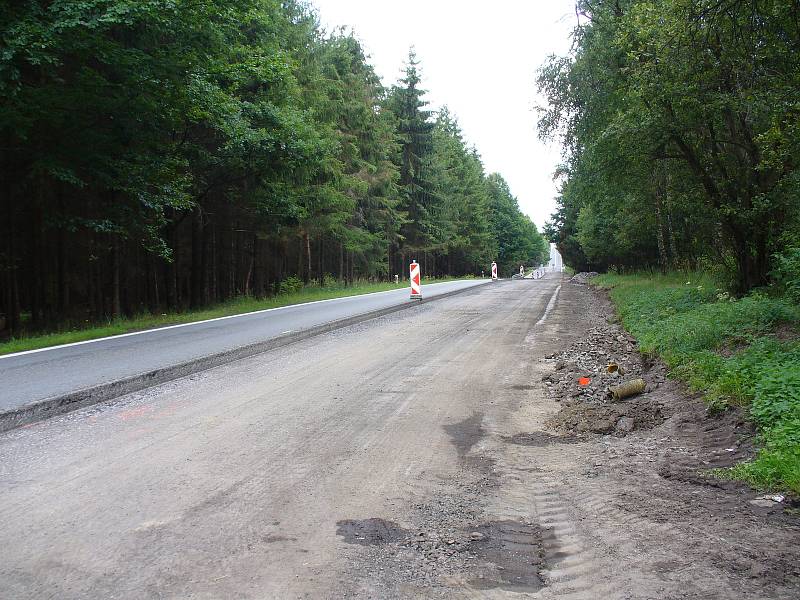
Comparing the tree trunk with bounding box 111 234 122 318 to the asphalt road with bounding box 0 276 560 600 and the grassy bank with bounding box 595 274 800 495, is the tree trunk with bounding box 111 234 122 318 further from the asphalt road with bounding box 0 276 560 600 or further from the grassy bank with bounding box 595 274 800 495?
the grassy bank with bounding box 595 274 800 495

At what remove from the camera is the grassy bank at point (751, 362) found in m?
4.10

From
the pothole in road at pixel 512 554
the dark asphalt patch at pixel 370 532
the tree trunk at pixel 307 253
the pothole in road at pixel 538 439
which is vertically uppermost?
the tree trunk at pixel 307 253

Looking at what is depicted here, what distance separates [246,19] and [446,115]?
5459 centimetres

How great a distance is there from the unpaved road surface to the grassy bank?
0.87 feet

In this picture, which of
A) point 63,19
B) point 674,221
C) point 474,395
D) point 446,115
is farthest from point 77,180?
point 446,115

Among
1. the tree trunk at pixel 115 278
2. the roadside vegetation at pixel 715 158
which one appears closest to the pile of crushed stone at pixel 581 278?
the roadside vegetation at pixel 715 158

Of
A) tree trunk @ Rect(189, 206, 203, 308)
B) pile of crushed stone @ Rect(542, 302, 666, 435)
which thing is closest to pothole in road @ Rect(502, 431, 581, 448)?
pile of crushed stone @ Rect(542, 302, 666, 435)

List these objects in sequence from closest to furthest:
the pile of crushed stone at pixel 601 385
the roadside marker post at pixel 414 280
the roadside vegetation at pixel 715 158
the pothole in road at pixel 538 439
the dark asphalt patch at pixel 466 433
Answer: the dark asphalt patch at pixel 466 433 → the pothole in road at pixel 538 439 → the pile of crushed stone at pixel 601 385 → the roadside vegetation at pixel 715 158 → the roadside marker post at pixel 414 280

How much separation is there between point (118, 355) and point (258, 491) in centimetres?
600

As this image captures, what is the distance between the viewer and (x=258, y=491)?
13.3 ft

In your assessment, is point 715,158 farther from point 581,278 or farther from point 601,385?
point 581,278

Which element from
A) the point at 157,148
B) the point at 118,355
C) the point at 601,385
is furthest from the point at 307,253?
the point at 601,385

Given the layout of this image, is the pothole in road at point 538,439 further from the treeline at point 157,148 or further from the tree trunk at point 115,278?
the tree trunk at point 115,278

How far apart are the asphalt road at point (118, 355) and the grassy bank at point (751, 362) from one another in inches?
258
